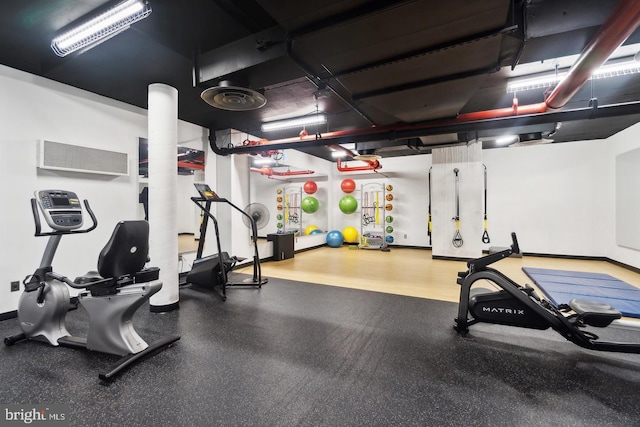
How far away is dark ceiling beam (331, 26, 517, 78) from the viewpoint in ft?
6.93

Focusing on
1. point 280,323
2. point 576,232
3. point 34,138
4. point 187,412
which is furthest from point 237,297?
point 576,232

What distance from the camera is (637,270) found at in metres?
5.37

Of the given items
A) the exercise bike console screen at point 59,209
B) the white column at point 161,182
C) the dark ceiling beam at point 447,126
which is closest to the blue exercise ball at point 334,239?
the dark ceiling beam at point 447,126

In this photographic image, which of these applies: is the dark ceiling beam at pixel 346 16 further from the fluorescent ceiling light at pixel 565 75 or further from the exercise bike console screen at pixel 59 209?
the exercise bike console screen at pixel 59 209

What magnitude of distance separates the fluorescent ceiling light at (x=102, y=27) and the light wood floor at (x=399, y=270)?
13.7 feet

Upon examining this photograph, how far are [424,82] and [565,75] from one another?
4.23 ft

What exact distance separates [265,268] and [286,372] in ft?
13.1

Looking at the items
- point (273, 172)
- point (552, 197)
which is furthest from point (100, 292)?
point (552, 197)

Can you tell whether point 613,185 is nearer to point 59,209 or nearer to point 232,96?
point 232,96

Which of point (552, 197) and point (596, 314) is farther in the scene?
point (552, 197)

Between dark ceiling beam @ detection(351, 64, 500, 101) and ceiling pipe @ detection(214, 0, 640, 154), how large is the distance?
64 cm

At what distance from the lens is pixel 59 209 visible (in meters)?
2.54

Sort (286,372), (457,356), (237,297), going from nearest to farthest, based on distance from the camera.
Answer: (286,372), (457,356), (237,297)

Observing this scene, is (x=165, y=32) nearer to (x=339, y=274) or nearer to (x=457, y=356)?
(x=457, y=356)
